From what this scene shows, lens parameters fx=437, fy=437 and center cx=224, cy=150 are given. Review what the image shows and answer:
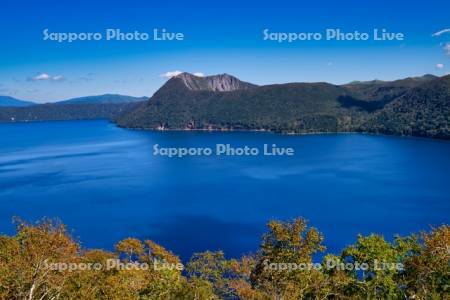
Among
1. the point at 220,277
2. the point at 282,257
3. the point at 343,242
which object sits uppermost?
the point at 282,257

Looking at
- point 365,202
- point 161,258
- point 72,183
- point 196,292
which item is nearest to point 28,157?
point 72,183

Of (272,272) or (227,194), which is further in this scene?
(227,194)

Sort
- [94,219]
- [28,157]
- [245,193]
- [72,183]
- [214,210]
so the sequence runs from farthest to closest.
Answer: [28,157] < [72,183] < [245,193] < [214,210] < [94,219]

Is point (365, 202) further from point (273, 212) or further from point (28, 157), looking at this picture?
point (28, 157)

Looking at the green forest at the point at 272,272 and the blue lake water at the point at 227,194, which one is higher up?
the green forest at the point at 272,272

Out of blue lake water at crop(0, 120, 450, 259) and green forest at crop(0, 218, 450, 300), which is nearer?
green forest at crop(0, 218, 450, 300)
